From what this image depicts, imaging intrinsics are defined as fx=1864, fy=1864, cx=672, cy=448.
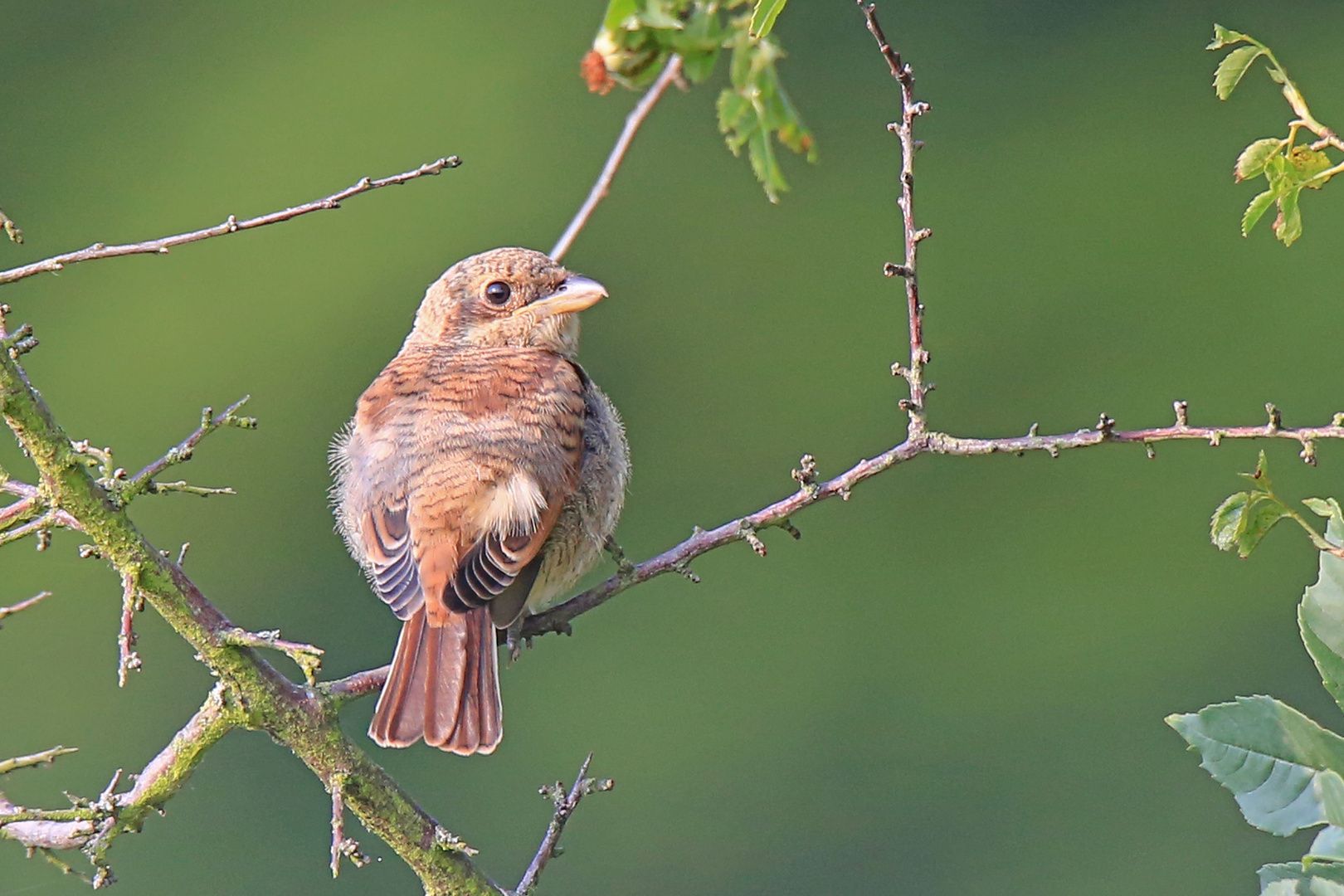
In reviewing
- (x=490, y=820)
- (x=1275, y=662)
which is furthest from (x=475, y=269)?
(x=1275, y=662)

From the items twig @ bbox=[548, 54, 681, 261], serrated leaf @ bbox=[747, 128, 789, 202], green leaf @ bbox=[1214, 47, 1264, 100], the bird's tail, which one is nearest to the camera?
serrated leaf @ bbox=[747, 128, 789, 202]

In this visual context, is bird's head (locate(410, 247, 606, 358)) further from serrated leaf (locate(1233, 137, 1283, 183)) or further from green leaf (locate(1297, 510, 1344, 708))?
green leaf (locate(1297, 510, 1344, 708))

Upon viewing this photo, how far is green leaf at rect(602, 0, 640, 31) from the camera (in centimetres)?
192

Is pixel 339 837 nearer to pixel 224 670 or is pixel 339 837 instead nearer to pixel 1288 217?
pixel 224 670

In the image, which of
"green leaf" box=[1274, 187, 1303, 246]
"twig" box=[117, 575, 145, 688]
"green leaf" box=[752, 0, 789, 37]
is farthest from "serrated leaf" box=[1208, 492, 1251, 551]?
"twig" box=[117, 575, 145, 688]

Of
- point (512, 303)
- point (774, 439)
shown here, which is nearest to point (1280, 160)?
point (512, 303)

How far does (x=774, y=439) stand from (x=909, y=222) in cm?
685

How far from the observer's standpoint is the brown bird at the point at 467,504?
10.5 feet

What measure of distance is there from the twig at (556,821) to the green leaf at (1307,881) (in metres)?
1.01

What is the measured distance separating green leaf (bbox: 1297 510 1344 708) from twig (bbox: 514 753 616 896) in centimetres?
103

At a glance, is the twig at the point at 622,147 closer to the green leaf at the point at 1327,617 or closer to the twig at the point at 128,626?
the twig at the point at 128,626

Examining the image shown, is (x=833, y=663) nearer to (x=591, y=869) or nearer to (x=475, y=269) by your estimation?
(x=591, y=869)

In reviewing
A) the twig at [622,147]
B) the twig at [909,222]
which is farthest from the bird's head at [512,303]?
the twig at [909,222]

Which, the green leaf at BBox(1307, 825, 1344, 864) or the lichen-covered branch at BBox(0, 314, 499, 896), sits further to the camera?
the lichen-covered branch at BBox(0, 314, 499, 896)
